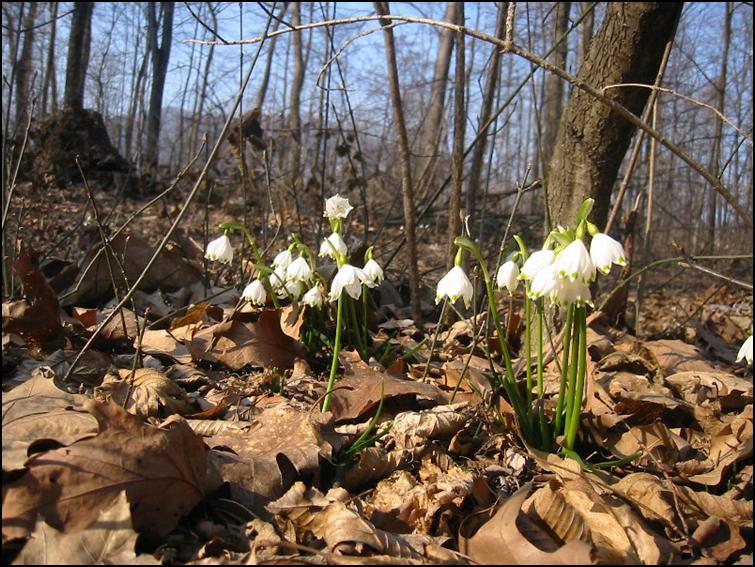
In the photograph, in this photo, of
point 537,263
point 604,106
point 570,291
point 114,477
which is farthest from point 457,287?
point 604,106

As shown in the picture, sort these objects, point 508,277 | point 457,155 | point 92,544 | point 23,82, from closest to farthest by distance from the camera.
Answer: point 92,544, point 508,277, point 457,155, point 23,82

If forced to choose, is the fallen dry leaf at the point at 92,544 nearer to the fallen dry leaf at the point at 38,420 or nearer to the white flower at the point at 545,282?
the fallen dry leaf at the point at 38,420

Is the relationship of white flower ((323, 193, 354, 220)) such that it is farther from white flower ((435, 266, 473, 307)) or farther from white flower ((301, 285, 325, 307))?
white flower ((435, 266, 473, 307))

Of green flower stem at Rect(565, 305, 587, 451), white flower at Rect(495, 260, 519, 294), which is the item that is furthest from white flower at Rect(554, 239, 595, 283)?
white flower at Rect(495, 260, 519, 294)

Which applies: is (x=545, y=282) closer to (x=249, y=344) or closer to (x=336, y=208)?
(x=336, y=208)

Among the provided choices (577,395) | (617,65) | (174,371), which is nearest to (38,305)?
(174,371)

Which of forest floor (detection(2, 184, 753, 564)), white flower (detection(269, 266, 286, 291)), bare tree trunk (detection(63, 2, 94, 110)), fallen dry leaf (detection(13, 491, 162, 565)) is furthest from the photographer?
bare tree trunk (detection(63, 2, 94, 110))
